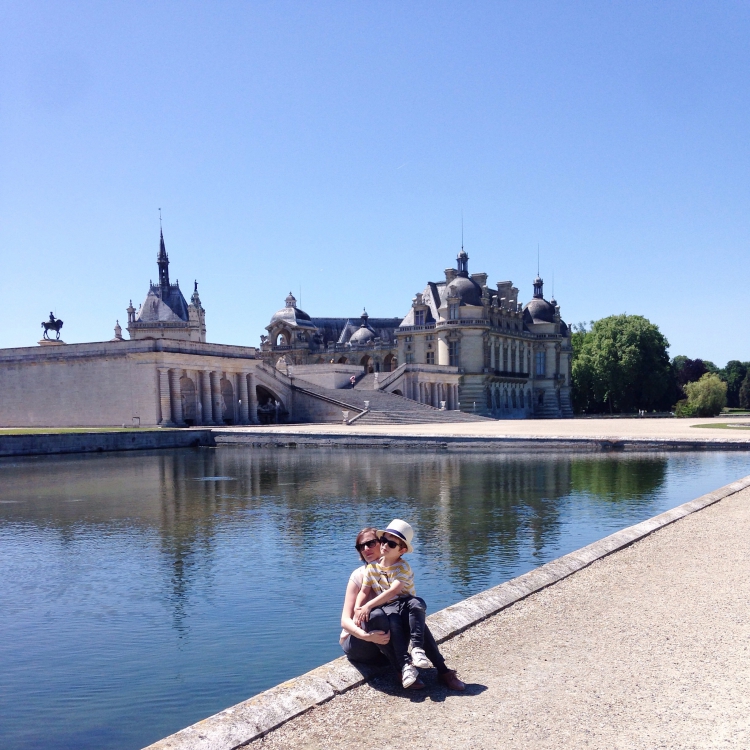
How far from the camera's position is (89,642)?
989 centimetres

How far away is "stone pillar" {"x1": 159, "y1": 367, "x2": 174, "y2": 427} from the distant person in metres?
48.5

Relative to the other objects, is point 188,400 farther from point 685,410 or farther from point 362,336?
point 685,410

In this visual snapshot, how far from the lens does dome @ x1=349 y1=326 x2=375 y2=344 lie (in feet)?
313

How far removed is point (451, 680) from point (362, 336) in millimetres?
90033

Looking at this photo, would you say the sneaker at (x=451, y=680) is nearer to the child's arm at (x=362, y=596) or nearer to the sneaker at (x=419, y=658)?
the sneaker at (x=419, y=658)

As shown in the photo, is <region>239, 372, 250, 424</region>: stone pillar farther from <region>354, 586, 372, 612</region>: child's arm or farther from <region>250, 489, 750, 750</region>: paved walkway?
<region>354, 586, 372, 612</region>: child's arm

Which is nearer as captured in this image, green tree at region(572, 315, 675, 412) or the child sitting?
the child sitting

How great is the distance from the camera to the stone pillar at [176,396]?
180ft

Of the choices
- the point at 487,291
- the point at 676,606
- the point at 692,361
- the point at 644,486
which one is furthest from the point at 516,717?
the point at 692,361

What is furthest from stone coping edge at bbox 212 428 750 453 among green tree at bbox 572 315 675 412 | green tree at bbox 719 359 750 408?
green tree at bbox 719 359 750 408

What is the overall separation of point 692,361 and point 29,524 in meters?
118

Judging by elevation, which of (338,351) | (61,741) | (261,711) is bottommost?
(61,741)

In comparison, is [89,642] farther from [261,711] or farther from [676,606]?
[676,606]

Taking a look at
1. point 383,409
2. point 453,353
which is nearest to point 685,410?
point 453,353
